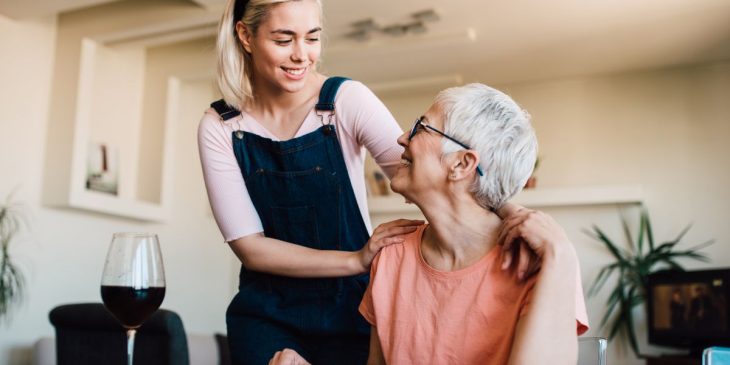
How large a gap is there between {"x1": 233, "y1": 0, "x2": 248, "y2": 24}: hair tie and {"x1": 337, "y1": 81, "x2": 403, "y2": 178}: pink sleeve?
1.08ft

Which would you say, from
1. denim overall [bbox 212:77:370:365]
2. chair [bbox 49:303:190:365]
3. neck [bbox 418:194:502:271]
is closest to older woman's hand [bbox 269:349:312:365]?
denim overall [bbox 212:77:370:365]

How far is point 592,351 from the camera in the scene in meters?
1.29

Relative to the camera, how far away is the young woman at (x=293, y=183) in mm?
1711

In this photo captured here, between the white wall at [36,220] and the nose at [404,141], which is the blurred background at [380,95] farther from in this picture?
the nose at [404,141]

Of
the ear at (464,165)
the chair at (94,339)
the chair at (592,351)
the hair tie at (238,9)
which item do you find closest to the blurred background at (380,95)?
the chair at (94,339)

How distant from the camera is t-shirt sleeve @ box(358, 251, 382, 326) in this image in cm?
159

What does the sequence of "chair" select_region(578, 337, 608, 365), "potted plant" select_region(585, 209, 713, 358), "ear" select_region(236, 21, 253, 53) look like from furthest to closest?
"potted plant" select_region(585, 209, 713, 358)
"ear" select_region(236, 21, 253, 53)
"chair" select_region(578, 337, 608, 365)

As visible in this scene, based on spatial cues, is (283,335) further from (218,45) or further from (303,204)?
(218,45)

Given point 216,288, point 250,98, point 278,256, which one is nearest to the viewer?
point 278,256

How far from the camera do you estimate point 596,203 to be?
5.98 metres

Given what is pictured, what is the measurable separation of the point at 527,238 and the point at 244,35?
90 cm

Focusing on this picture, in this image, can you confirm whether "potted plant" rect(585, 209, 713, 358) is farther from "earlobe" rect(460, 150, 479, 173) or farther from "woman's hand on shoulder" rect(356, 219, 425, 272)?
"earlobe" rect(460, 150, 479, 173)

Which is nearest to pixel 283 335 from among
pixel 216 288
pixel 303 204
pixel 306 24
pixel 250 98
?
pixel 303 204

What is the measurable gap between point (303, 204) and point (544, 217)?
637 millimetres
